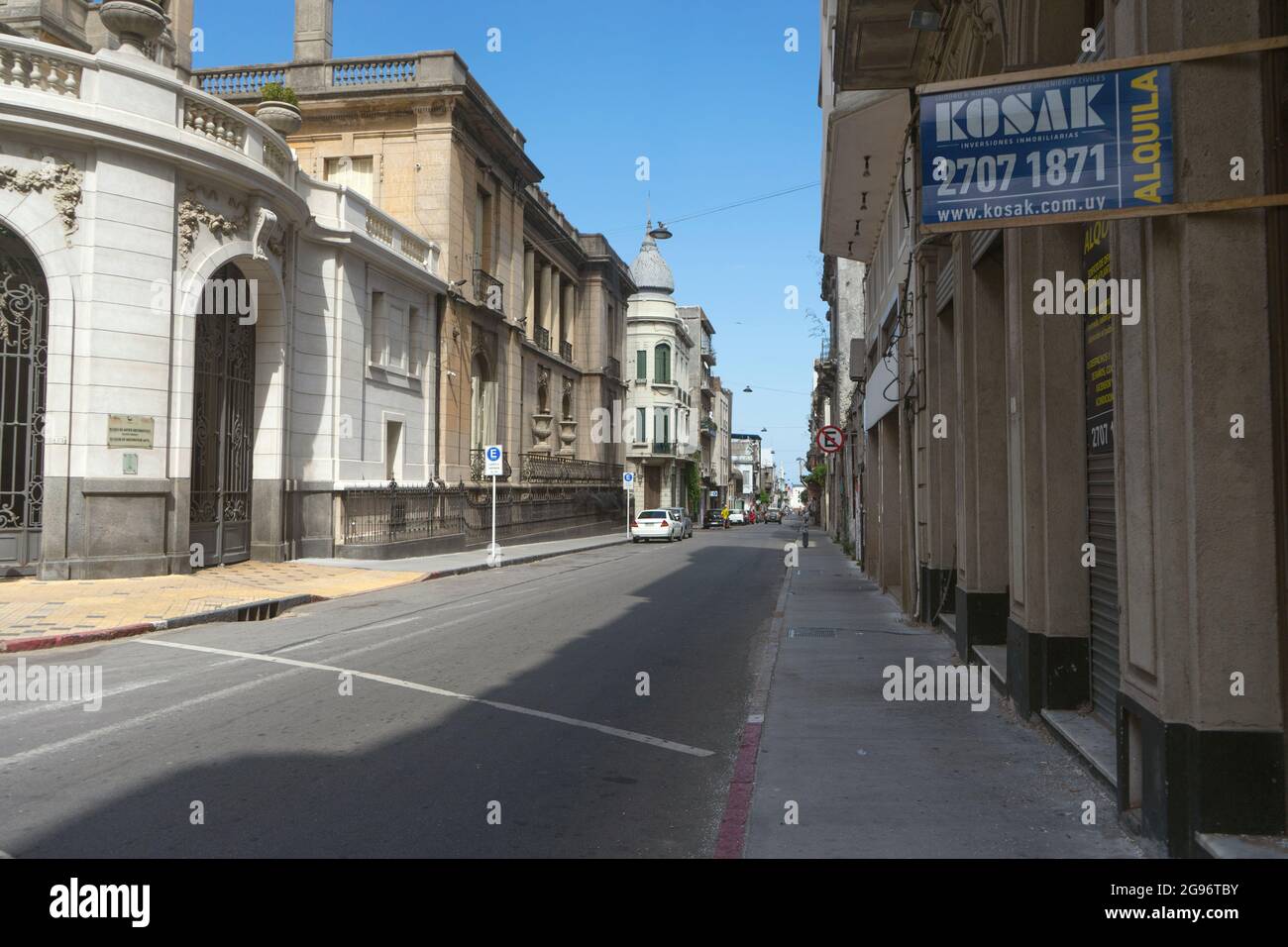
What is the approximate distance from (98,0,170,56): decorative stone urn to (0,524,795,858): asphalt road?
12.1 meters

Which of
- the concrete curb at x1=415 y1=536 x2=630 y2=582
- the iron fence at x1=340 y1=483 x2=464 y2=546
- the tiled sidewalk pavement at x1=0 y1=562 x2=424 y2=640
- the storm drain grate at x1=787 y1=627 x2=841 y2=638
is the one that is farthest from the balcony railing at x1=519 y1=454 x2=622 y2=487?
the storm drain grate at x1=787 y1=627 x2=841 y2=638

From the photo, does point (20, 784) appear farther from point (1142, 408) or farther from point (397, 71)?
point (397, 71)

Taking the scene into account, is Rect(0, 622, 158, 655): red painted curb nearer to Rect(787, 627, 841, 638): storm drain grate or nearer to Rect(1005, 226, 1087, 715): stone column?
Rect(787, 627, 841, 638): storm drain grate

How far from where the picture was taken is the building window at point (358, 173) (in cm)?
3069

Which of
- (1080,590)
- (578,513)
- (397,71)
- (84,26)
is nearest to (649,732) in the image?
(1080,590)

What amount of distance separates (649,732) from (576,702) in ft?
3.62

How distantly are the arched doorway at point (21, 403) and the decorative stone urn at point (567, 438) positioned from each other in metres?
29.5

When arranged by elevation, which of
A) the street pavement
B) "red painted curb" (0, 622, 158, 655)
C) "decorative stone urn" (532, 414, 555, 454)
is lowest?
the street pavement

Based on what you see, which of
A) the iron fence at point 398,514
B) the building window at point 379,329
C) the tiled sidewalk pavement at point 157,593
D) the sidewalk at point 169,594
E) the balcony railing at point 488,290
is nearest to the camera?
the sidewalk at point 169,594

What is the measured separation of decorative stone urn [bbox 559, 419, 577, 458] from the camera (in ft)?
151

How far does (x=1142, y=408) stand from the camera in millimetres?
4496

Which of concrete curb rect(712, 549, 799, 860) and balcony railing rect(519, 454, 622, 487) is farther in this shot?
balcony railing rect(519, 454, 622, 487)

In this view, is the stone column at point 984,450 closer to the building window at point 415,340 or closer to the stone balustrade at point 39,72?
the stone balustrade at point 39,72

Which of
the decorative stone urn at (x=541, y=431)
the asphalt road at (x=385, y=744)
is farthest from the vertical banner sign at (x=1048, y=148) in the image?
the decorative stone urn at (x=541, y=431)
